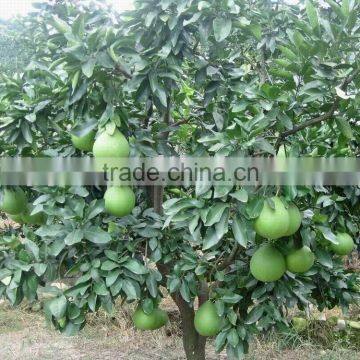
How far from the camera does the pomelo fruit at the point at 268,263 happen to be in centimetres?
179

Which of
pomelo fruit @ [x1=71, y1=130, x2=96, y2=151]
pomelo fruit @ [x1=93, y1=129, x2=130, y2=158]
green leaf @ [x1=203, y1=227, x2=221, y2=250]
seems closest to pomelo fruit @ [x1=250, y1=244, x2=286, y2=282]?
green leaf @ [x1=203, y1=227, x2=221, y2=250]

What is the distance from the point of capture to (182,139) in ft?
7.82

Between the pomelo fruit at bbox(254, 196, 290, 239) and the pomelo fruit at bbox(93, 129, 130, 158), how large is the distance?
20.0 inches

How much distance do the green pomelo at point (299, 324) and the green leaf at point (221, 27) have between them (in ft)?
9.41

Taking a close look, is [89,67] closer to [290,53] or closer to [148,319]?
[290,53]

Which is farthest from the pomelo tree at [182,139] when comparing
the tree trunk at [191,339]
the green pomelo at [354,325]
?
the green pomelo at [354,325]

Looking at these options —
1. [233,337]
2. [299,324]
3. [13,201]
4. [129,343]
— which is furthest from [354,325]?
[13,201]

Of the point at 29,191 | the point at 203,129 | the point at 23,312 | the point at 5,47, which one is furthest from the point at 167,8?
the point at 5,47

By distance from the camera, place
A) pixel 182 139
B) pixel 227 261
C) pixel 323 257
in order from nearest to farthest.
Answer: pixel 323 257
pixel 227 261
pixel 182 139

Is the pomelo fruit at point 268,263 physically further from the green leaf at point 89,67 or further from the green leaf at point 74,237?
the green leaf at point 89,67

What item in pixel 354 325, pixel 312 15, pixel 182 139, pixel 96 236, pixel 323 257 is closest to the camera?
pixel 312 15

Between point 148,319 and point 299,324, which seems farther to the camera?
point 299,324

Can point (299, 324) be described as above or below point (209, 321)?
below

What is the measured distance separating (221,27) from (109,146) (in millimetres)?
546
